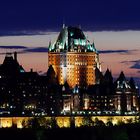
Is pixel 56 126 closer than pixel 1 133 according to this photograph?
No

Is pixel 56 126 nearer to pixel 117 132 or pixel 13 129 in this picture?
pixel 13 129

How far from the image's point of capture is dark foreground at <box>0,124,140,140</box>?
17434cm

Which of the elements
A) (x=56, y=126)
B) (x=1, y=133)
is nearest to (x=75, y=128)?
(x=56, y=126)

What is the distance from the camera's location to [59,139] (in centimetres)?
17688

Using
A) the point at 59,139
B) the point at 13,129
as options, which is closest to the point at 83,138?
the point at 59,139

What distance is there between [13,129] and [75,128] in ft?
35.3

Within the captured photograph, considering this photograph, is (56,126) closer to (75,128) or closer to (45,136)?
(75,128)

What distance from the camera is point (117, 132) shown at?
6934 inches

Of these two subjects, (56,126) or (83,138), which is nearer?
(83,138)

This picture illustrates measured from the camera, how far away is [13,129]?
7539 inches

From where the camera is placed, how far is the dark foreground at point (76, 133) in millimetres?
174337

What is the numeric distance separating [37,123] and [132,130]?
62.5 ft

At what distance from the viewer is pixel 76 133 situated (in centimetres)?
18525

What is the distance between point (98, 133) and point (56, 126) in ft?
60.7
